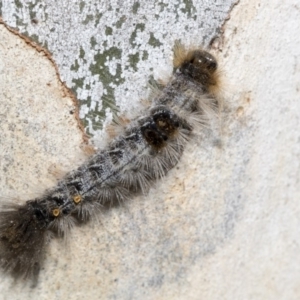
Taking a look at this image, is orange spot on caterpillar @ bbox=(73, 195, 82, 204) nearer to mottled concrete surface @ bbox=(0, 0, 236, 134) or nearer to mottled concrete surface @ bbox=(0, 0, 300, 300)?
mottled concrete surface @ bbox=(0, 0, 300, 300)

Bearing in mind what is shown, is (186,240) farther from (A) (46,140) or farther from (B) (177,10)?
(B) (177,10)

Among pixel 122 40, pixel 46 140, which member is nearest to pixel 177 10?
pixel 122 40

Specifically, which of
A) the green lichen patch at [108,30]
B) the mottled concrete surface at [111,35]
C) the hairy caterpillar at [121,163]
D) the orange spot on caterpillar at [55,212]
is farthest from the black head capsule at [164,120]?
the orange spot on caterpillar at [55,212]

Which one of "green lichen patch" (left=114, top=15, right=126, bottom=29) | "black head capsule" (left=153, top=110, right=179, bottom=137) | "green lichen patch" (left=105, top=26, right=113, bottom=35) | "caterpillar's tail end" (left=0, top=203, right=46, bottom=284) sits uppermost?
"green lichen patch" (left=114, top=15, right=126, bottom=29)

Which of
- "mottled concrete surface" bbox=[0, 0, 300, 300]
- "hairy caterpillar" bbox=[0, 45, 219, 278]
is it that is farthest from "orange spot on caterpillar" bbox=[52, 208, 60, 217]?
"mottled concrete surface" bbox=[0, 0, 300, 300]

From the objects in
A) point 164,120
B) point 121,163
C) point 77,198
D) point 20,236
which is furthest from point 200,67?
point 20,236
